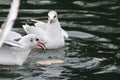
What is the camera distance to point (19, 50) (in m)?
14.0

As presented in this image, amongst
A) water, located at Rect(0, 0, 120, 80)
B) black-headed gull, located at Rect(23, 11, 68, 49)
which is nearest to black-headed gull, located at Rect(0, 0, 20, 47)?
water, located at Rect(0, 0, 120, 80)

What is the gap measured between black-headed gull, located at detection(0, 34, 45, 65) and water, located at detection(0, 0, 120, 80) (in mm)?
177

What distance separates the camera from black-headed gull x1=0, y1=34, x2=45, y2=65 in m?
13.7

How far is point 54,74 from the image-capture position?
42.9ft

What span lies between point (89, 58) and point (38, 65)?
1.19 meters

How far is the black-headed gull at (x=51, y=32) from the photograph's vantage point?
1522 centimetres

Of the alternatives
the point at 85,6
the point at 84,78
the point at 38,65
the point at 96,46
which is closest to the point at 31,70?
the point at 38,65

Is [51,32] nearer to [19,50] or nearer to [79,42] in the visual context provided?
[79,42]

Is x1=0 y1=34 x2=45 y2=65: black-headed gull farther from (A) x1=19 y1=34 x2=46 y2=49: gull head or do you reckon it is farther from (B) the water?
(B) the water

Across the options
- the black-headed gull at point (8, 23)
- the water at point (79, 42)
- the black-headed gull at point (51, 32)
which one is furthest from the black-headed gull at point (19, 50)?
the black-headed gull at point (8, 23)

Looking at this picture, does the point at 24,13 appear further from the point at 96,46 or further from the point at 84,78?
the point at 84,78

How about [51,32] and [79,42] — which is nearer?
[79,42]

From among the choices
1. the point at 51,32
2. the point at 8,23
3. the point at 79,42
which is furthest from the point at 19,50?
the point at 8,23

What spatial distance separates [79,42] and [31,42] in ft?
5.68
